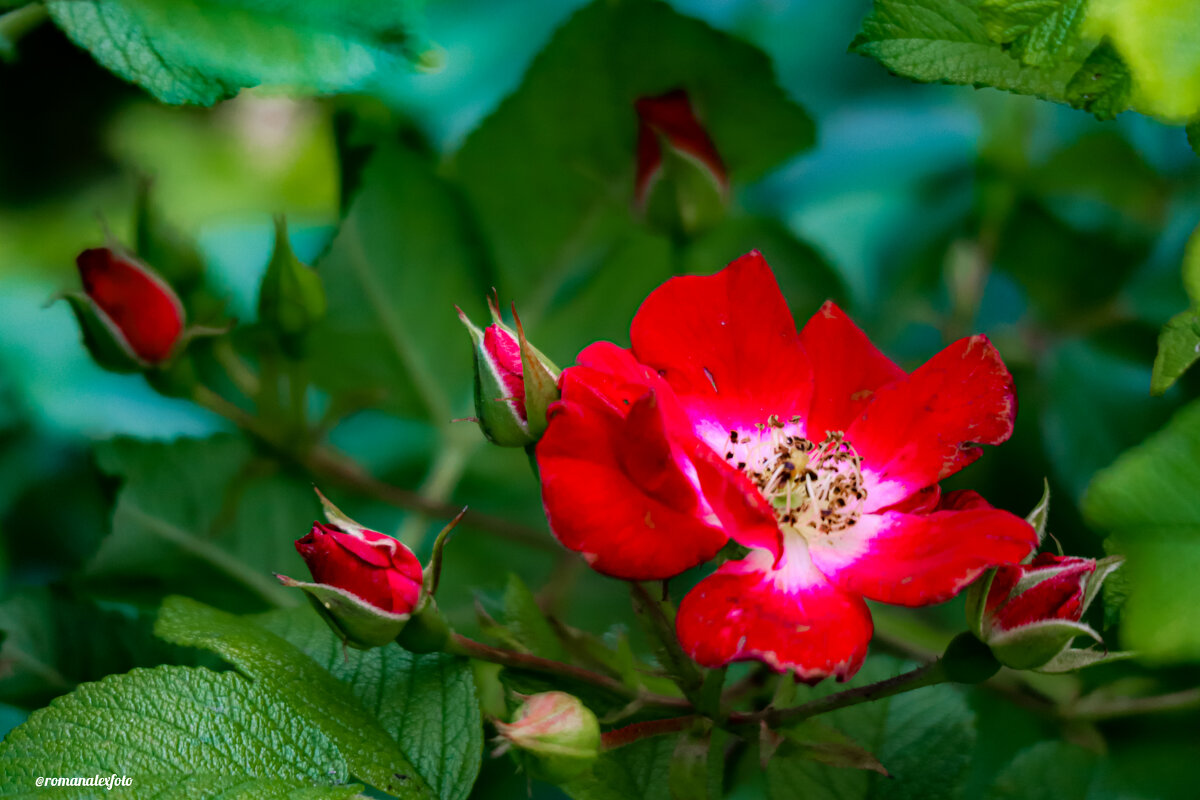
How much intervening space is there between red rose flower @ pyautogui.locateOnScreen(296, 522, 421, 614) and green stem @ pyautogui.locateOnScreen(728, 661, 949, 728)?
0.51ft

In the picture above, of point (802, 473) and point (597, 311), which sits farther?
point (597, 311)

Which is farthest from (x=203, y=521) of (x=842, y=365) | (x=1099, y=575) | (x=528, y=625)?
(x=1099, y=575)

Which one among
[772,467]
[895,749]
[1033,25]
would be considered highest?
[1033,25]

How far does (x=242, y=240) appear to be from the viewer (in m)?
1.05

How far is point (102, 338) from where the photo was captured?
0.60 m

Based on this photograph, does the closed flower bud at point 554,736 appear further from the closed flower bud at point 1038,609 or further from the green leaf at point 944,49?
the green leaf at point 944,49

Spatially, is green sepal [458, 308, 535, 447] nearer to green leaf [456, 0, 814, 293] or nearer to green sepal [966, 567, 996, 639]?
green sepal [966, 567, 996, 639]

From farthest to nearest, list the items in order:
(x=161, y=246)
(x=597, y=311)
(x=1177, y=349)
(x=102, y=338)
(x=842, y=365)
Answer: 1. (x=597, y=311)
2. (x=161, y=246)
3. (x=102, y=338)
4. (x=842, y=365)
5. (x=1177, y=349)

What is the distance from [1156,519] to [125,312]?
21.1 inches

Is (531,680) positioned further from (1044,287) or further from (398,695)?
(1044,287)

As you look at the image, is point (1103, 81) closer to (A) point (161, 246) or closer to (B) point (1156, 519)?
(B) point (1156, 519)

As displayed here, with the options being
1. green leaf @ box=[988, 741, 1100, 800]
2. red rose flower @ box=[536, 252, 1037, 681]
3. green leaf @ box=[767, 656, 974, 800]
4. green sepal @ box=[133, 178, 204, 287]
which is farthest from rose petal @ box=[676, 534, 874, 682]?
green sepal @ box=[133, 178, 204, 287]

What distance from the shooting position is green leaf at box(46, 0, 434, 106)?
508 mm

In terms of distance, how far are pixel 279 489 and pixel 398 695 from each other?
0.30m
